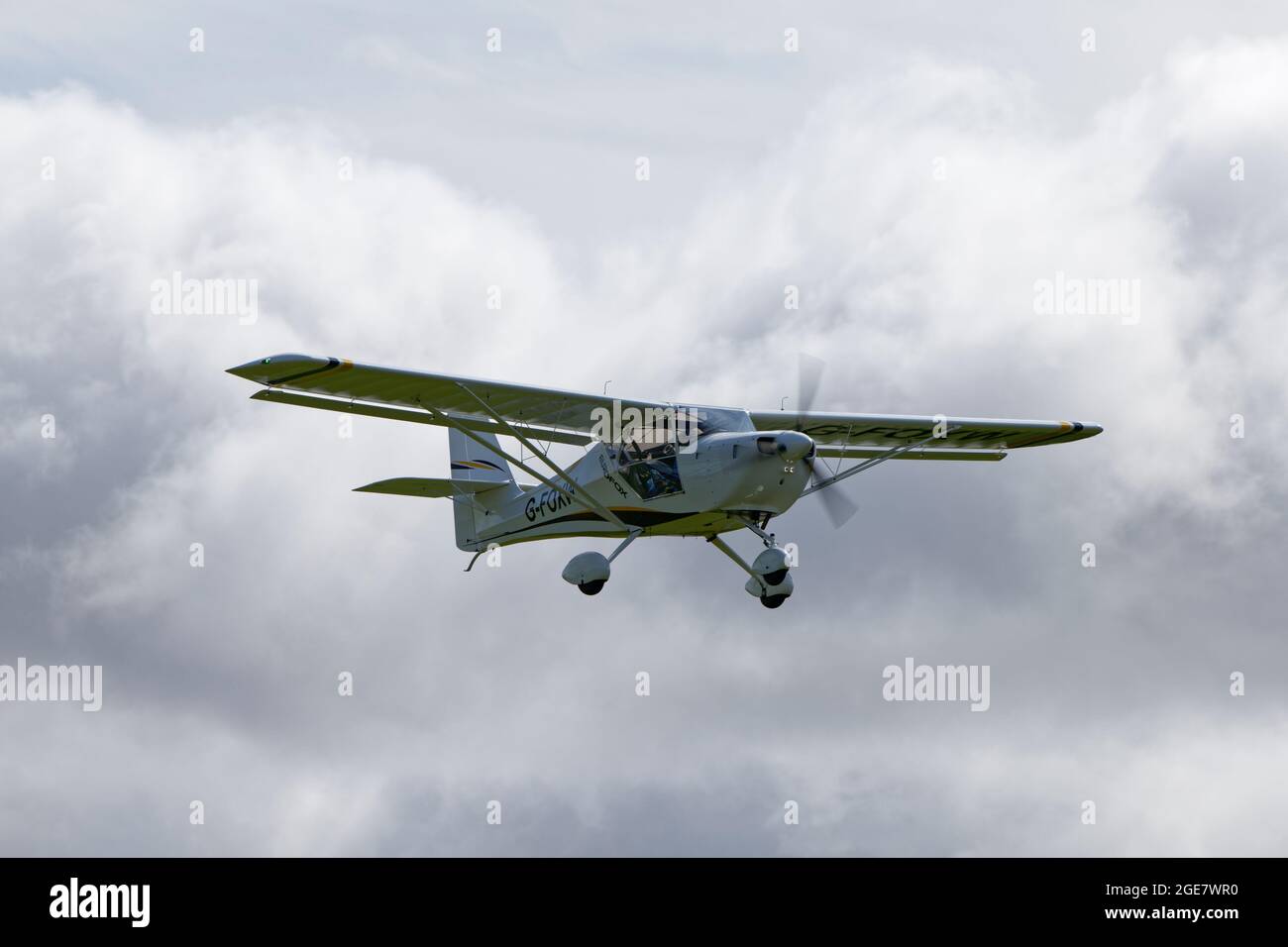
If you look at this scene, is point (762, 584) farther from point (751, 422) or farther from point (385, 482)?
point (385, 482)

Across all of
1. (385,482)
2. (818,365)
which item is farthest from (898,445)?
(385,482)

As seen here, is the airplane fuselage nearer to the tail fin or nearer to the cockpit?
the cockpit

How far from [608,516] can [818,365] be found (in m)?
3.93

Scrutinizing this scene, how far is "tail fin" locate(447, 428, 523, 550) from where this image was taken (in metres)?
29.7

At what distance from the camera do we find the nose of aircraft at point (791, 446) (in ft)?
74.8

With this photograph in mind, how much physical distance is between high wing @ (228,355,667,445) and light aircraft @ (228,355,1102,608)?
0.8 inches

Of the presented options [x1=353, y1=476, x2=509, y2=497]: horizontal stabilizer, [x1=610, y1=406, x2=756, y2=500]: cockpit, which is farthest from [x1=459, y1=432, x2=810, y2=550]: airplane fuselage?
[x1=353, y1=476, x2=509, y2=497]: horizontal stabilizer

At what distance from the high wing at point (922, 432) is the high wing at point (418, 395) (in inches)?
121

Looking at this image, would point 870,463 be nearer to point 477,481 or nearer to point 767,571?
point 767,571

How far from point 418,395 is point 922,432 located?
30.5 feet

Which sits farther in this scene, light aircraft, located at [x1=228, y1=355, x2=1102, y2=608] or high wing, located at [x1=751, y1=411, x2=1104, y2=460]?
high wing, located at [x1=751, y1=411, x2=1104, y2=460]

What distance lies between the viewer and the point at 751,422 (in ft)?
82.3

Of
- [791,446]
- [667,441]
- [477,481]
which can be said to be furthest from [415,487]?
[791,446]
